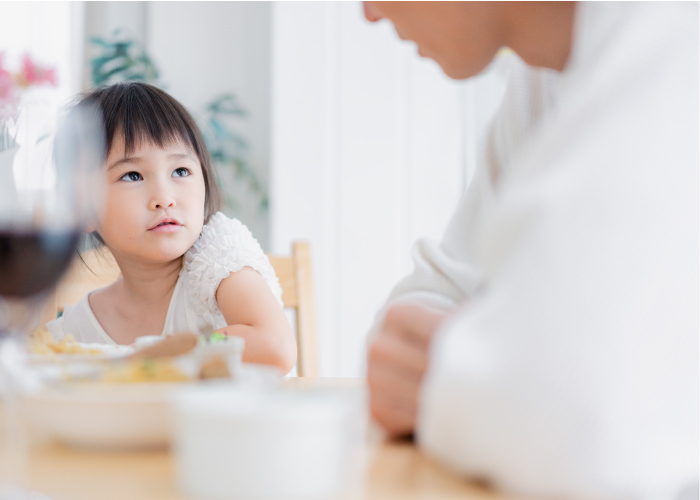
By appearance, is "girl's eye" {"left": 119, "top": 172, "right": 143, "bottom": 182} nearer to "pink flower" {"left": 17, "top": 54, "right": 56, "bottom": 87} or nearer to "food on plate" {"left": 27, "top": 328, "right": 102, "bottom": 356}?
"food on plate" {"left": 27, "top": 328, "right": 102, "bottom": 356}

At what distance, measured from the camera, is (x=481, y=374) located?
1.16 feet

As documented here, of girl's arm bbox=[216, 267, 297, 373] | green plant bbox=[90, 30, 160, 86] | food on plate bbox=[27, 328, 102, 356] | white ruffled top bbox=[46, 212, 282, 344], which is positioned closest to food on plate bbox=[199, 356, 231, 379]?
food on plate bbox=[27, 328, 102, 356]

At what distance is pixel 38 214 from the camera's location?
15.8 inches

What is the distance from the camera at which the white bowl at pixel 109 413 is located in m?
0.39

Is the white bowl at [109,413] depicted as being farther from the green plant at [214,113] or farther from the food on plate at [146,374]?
the green plant at [214,113]

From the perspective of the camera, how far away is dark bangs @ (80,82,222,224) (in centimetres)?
138

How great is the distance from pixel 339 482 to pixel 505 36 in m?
0.56

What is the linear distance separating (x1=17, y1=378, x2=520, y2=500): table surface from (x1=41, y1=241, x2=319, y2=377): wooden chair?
3.20 ft

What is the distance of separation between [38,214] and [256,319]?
0.86 m

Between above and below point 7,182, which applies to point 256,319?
below

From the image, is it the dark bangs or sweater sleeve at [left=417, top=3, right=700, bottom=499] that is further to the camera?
the dark bangs

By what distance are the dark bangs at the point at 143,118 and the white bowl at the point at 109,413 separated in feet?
3.36

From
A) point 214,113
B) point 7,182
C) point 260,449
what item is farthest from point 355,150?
point 260,449

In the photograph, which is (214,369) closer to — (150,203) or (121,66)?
(150,203)
